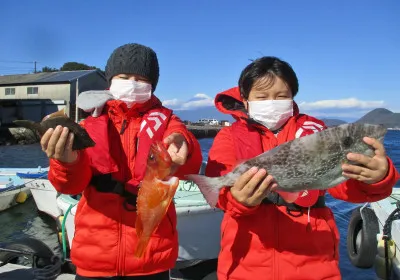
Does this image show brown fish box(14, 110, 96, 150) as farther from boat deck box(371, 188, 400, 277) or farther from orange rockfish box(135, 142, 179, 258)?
boat deck box(371, 188, 400, 277)

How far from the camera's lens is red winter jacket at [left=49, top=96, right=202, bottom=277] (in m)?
2.99

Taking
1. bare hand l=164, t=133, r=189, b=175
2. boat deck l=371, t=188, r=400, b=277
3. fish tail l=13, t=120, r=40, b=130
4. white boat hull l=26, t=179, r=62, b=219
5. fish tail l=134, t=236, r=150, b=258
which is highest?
fish tail l=13, t=120, r=40, b=130

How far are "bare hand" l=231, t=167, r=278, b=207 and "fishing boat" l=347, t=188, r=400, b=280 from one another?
15.4 feet

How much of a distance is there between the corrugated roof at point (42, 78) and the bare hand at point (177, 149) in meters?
45.6

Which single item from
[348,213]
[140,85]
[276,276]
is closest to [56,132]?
[140,85]

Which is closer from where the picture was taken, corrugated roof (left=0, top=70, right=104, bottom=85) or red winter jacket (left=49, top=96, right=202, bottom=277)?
red winter jacket (left=49, top=96, right=202, bottom=277)

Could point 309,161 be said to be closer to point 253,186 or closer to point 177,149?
point 253,186

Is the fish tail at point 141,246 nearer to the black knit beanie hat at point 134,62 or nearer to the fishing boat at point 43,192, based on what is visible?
the black knit beanie hat at point 134,62

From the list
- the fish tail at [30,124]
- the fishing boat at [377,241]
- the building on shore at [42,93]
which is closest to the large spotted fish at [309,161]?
the fish tail at [30,124]

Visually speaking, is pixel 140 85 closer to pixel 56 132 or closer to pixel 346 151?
pixel 56 132

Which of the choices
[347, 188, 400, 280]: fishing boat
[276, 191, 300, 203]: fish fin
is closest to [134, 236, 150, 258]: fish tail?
[276, 191, 300, 203]: fish fin

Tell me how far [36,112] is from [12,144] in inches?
207

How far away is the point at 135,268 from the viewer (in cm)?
298

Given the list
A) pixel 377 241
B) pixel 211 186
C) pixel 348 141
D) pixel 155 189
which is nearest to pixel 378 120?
pixel 348 141
